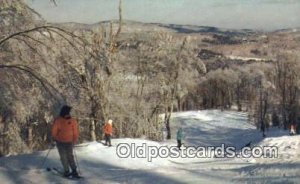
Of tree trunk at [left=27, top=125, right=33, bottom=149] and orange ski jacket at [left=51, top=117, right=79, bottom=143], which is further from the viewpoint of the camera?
tree trunk at [left=27, top=125, right=33, bottom=149]

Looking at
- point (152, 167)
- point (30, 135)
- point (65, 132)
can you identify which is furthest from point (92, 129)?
point (65, 132)

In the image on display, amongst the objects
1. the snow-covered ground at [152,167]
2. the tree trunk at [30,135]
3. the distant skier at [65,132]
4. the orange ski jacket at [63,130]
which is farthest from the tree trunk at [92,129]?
the orange ski jacket at [63,130]

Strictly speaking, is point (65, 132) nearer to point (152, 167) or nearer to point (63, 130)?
point (63, 130)

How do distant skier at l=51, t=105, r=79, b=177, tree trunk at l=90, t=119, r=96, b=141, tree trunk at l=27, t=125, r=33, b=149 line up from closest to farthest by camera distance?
distant skier at l=51, t=105, r=79, b=177 → tree trunk at l=27, t=125, r=33, b=149 → tree trunk at l=90, t=119, r=96, b=141

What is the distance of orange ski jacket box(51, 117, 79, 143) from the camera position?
13.0 metres

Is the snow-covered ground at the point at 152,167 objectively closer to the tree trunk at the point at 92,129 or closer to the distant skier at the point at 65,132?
the distant skier at the point at 65,132

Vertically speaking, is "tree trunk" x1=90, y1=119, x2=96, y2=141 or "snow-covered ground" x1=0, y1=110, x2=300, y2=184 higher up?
"snow-covered ground" x1=0, y1=110, x2=300, y2=184

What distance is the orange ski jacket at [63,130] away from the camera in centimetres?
1303

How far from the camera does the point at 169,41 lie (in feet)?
204

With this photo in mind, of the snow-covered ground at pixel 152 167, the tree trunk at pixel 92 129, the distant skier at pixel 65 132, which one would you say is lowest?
the tree trunk at pixel 92 129

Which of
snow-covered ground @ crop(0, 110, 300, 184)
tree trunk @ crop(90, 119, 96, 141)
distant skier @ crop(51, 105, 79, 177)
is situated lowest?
tree trunk @ crop(90, 119, 96, 141)

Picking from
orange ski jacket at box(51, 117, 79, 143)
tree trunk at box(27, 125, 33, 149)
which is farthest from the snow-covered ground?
tree trunk at box(27, 125, 33, 149)

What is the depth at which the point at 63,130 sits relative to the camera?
13.0 m

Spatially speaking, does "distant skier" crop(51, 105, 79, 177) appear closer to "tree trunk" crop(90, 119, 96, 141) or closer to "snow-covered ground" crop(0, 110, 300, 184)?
"snow-covered ground" crop(0, 110, 300, 184)
